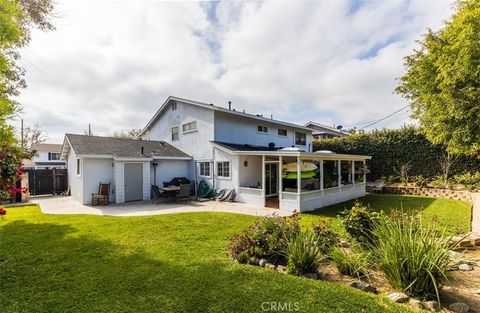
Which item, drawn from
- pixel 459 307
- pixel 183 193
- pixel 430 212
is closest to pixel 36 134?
pixel 183 193

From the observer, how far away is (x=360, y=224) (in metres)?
5.12

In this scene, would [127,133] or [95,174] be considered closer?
[95,174]

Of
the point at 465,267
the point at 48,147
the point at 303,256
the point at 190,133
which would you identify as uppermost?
the point at 48,147

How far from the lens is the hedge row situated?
16.1m

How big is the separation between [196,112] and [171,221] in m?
9.55

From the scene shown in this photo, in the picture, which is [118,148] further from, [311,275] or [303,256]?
[311,275]

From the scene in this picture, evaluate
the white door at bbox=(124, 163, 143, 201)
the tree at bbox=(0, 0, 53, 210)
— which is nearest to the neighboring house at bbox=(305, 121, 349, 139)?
the white door at bbox=(124, 163, 143, 201)

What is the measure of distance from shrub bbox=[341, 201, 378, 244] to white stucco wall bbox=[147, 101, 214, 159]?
36.6 ft

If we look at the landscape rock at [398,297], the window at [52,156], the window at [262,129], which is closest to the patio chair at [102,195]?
the window at [262,129]

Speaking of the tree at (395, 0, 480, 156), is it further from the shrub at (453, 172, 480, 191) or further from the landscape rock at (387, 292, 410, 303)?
the landscape rock at (387, 292, 410, 303)

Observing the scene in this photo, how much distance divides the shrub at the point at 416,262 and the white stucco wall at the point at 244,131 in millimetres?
12587

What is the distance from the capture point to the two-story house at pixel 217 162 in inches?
501

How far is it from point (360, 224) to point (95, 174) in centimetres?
1371

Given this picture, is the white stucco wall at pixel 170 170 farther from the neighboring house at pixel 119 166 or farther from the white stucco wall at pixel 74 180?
the white stucco wall at pixel 74 180
